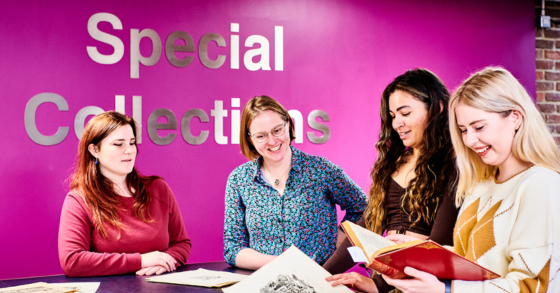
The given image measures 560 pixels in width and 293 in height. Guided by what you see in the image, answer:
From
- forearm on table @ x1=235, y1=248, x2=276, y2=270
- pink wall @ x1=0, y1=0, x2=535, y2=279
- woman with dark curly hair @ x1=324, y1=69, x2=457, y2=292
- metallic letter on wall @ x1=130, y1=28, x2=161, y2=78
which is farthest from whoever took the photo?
metallic letter on wall @ x1=130, y1=28, x2=161, y2=78

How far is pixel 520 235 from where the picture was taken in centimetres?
137

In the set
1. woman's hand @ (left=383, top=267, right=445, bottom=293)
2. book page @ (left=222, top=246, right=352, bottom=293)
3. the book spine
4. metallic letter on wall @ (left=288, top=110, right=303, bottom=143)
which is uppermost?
metallic letter on wall @ (left=288, top=110, right=303, bottom=143)

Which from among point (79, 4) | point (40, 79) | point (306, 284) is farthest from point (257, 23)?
point (306, 284)

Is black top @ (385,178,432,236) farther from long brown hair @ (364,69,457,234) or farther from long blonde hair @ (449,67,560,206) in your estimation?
long blonde hair @ (449,67,560,206)

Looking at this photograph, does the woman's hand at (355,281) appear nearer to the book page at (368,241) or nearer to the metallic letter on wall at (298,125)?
the book page at (368,241)

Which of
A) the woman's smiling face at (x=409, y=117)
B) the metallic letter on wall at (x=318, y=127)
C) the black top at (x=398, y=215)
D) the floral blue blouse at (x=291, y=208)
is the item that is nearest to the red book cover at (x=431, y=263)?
the black top at (x=398, y=215)

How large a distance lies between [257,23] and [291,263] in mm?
2670

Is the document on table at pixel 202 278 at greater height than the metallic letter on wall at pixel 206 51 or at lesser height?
lesser

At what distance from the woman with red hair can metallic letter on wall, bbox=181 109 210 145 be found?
1156mm

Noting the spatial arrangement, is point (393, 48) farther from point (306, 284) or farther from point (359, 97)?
point (306, 284)

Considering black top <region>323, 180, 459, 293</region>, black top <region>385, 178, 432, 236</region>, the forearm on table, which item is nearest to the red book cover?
black top <region>323, 180, 459, 293</region>

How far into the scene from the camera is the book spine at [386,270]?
1.33 meters

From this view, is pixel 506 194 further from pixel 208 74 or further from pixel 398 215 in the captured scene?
pixel 208 74

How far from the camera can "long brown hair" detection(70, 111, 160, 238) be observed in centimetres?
238
